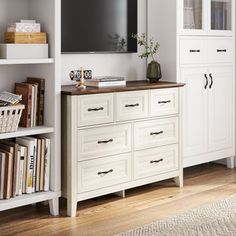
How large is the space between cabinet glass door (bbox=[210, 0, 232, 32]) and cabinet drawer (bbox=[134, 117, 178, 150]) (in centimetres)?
102

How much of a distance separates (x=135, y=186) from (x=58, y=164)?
0.68 metres

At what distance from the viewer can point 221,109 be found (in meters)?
4.74

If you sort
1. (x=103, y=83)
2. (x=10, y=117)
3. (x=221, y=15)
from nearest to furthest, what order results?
(x=10, y=117), (x=103, y=83), (x=221, y=15)

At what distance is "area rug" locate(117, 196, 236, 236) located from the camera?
3184 millimetres

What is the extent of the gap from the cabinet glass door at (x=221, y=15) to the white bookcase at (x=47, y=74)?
1675 millimetres

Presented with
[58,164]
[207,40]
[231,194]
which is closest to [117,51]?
[207,40]

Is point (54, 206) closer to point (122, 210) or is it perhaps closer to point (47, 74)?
point (122, 210)

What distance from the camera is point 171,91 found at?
405 centimetres

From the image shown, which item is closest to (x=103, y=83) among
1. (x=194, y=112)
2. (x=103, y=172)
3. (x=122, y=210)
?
(x=103, y=172)

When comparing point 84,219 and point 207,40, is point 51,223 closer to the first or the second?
point 84,219

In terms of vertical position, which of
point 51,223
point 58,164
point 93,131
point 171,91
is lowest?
point 51,223

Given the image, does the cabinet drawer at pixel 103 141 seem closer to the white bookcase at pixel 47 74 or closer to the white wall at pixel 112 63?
the white bookcase at pixel 47 74

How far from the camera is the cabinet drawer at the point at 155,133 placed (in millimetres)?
3850

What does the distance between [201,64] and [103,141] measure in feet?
4.33
